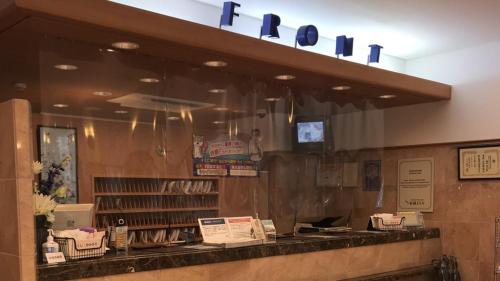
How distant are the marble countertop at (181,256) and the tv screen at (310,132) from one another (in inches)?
56.9

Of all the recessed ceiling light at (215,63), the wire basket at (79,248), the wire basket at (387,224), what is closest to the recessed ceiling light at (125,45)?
the recessed ceiling light at (215,63)

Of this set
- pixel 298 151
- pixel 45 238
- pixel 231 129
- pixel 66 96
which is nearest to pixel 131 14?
pixel 66 96

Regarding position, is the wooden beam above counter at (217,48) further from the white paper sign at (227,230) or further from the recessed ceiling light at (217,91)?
the white paper sign at (227,230)

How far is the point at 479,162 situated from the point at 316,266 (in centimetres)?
204

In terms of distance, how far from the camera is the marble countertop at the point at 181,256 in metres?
2.40

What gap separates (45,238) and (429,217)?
378 cm

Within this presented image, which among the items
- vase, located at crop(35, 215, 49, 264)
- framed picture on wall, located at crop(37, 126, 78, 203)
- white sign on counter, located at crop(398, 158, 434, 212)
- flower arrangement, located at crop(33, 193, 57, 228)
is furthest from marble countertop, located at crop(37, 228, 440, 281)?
white sign on counter, located at crop(398, 158, 434, 212)

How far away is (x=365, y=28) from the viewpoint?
4.14m

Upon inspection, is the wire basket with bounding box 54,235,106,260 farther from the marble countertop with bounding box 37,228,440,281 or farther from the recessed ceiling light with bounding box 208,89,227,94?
the recessed ceiling light with bounding box 208,89,227,94

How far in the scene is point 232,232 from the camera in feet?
11.0

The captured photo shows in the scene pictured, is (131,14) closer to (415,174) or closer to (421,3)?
(421,3)

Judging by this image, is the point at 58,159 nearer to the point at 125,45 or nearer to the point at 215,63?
the point at 125,45

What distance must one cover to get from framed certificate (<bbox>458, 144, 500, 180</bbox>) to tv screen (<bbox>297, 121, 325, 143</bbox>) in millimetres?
1363

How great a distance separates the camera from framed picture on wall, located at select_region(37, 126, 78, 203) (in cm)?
328
